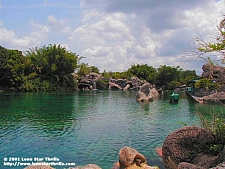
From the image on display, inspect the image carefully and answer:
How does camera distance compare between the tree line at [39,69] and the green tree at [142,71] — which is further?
the green tree at [142,71]

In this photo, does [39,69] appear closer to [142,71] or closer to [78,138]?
[142,71]

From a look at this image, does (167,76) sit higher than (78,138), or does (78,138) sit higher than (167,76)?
(167,76)

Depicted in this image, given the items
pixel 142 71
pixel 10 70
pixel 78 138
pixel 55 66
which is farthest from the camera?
pixel 142 71

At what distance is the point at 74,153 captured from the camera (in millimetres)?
8961

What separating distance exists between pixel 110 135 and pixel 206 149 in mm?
6436

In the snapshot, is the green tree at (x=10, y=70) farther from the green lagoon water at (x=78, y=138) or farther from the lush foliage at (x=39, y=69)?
the green lagoon water at (x=78, y=138)

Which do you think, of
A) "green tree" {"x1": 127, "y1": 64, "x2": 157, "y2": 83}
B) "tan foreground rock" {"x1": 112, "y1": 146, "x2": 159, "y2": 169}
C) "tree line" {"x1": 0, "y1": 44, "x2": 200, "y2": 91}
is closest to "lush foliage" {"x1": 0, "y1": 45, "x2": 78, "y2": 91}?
"tree line" {"x1": 0, "y1": 44, "x2": 200, "y2": 91}

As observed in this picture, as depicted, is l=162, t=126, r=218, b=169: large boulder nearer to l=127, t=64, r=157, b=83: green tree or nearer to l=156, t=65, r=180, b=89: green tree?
l=156, t=65, r=180, b=89: green tree

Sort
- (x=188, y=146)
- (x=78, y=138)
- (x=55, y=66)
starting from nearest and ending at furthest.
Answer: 1. (x=188, y=146)
2. (x=78, y=138)
3. (x=55, y=66)

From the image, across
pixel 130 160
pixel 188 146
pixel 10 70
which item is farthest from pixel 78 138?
pixel 10 70

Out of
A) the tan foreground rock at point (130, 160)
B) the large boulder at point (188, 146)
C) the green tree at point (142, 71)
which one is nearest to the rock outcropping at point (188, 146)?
the large boulder at point (188, 146)

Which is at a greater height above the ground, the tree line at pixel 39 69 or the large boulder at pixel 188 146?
the tree line at pixel 39 69

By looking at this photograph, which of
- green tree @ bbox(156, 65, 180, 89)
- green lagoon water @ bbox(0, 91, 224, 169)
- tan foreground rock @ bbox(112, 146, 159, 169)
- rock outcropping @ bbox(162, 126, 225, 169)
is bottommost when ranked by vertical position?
green lagoon water @ bbox(0, 91, 224, 169)

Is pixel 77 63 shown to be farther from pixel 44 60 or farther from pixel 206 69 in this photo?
pixel 206 69
